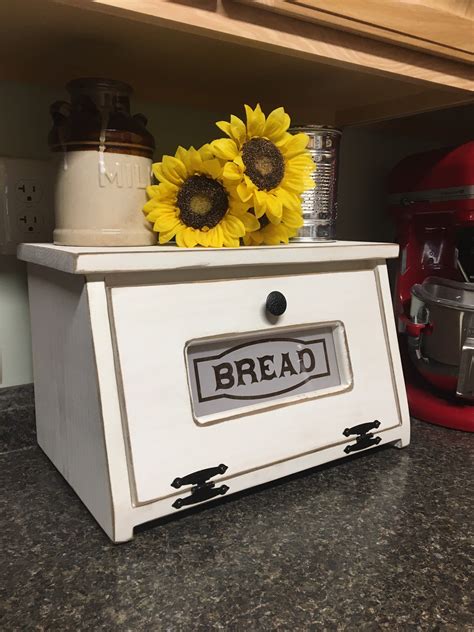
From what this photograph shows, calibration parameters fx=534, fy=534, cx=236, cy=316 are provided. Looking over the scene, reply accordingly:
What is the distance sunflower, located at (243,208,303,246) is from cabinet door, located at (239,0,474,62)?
220 millimetres

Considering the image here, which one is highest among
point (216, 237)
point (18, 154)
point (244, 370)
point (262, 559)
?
point (18, 154)

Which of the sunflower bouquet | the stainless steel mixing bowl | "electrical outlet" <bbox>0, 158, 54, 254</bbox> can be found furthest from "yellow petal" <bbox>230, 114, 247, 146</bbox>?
the stainless steel mixing bowl

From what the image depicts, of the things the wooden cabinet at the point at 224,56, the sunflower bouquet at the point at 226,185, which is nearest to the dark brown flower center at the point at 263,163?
the sunflower bouquet at the point at 226,185

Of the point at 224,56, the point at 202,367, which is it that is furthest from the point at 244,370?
the point at 224,56

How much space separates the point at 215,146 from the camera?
60cm

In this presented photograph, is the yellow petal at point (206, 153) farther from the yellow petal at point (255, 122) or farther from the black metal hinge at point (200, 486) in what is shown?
the black metal hinge at point (200, 486)

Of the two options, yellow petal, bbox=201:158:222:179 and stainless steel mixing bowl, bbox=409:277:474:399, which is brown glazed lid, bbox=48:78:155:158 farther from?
stainless steel mixing bowl, bbox=409:277:474:399

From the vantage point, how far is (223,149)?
0.60 meters

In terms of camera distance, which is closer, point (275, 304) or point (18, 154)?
point (275, 304)

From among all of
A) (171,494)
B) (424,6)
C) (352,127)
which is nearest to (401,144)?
(352,127)

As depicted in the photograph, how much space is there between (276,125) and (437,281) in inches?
15.4

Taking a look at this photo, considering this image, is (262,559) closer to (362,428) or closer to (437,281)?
(362,428)

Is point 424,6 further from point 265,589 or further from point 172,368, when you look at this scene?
point 265,589

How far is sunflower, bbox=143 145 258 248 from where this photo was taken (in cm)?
61
